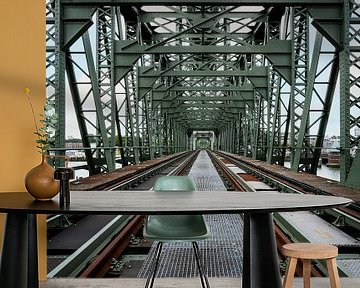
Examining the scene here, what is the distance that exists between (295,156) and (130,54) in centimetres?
516

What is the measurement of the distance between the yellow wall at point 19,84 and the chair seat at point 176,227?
787mm

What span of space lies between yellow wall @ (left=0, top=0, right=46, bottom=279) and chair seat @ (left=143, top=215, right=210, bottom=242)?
787 mm

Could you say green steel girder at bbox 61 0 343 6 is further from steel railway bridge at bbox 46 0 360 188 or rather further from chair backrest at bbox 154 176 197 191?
chair backrest at bbox 154 176 197 191

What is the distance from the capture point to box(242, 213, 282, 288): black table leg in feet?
8.35

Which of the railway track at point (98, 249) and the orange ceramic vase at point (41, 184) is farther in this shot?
the railway track at point (98, 249)

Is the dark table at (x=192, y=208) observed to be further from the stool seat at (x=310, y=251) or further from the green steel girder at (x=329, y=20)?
the green steel girder at (x=329, y=20)

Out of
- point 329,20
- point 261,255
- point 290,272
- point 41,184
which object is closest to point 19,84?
point 41,184

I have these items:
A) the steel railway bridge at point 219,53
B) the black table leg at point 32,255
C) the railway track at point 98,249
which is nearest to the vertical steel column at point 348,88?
the steel railway bridge at point 219,53

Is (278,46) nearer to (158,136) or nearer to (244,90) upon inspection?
(244,90)

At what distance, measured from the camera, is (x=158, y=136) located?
3341 centimetres

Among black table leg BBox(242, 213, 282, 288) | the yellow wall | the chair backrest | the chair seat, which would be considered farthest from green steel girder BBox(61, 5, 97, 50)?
black table leg BBox(242, 213, 282, 288)

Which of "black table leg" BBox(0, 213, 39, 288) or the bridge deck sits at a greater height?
"black table leg" BBox(0, 213, 39, 288)

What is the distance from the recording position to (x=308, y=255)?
261cm

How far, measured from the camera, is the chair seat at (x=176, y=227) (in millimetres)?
3447
